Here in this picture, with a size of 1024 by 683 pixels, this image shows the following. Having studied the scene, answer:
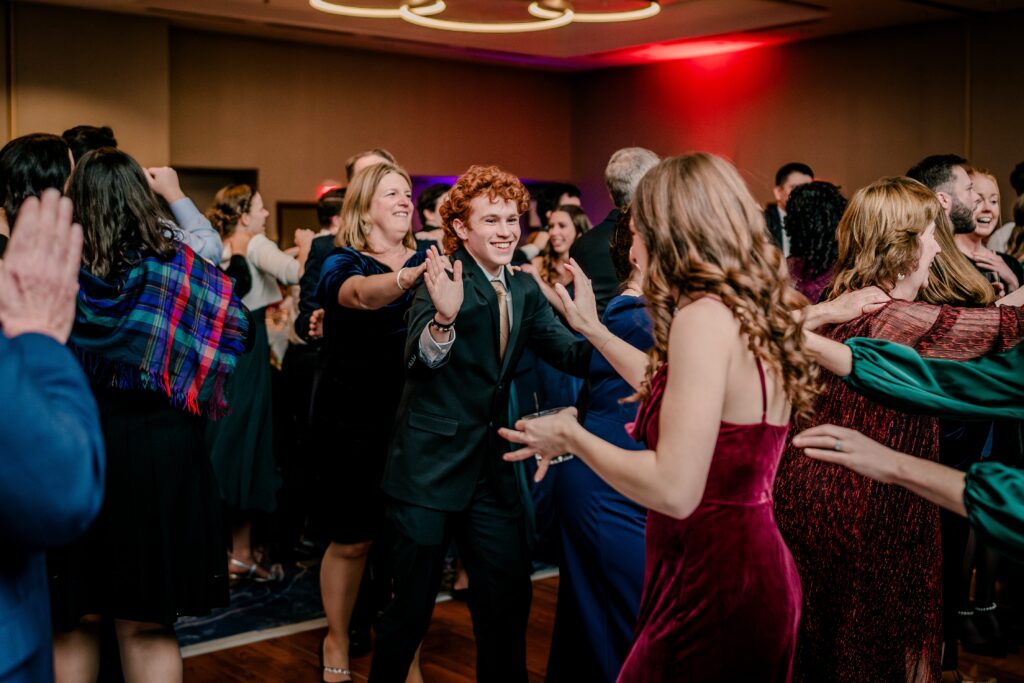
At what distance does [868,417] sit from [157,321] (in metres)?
1.78

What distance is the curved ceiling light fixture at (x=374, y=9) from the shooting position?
7.91m

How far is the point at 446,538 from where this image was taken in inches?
112

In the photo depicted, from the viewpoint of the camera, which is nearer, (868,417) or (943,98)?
(868,417)

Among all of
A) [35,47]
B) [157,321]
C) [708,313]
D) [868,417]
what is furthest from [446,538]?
[35,47]

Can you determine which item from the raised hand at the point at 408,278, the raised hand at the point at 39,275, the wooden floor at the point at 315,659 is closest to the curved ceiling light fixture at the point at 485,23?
the wooden floor at the point at 315,659

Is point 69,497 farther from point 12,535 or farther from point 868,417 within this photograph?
point 868,417

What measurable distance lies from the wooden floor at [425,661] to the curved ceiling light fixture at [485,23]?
5.34 m

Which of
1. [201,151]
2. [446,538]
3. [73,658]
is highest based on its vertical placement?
[201,151]

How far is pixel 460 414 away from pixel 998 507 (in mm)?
1572

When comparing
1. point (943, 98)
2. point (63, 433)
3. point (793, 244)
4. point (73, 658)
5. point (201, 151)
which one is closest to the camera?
point (63, 433)

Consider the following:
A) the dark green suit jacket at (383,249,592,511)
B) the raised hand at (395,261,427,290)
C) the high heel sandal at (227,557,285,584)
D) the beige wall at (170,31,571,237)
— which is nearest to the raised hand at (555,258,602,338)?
the dark green suit jacket at (383,249,592,511)

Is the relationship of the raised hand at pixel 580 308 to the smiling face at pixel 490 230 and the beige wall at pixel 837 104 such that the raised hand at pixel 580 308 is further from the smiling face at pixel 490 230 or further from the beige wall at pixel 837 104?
the beige wall at pixel 837 104

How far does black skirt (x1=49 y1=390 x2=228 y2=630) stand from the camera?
8.79 ft

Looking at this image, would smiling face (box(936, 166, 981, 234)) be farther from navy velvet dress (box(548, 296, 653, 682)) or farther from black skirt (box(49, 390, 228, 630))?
black skirt (box(49, 390, 228, 630))
